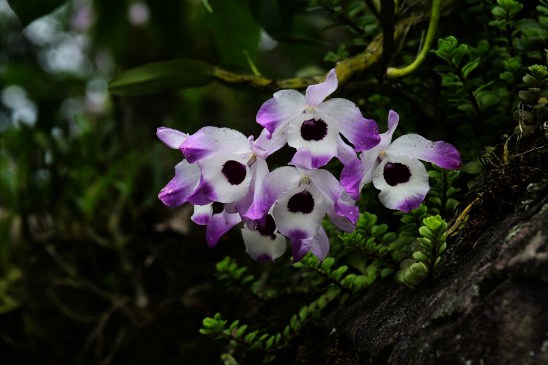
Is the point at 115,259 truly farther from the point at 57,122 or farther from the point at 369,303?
the point at 369,303

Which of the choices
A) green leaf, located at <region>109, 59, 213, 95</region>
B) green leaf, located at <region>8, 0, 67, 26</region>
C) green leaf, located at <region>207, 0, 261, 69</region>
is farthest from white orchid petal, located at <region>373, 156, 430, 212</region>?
green leaf, located at <region>8, 0, 67, 26</region>

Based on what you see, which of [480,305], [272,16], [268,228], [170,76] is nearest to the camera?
[480,305]

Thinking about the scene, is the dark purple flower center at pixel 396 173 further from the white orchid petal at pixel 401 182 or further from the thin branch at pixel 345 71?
the thin branch at pixel 345 71

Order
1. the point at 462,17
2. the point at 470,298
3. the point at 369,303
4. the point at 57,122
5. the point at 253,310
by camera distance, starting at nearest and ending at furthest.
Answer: the point at 470,298 → the point at 369,303 → the point at 462,17 → the point at 253,310 → the point at 57,122

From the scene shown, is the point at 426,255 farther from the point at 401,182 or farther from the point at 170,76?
the point at 170,76

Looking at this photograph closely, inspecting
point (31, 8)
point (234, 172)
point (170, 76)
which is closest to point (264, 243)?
point (234, 172)

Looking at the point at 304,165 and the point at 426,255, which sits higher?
the point at 304,165

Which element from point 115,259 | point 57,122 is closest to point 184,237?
point 115,259

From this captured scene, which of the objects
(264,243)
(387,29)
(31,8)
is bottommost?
→ (264,243)
